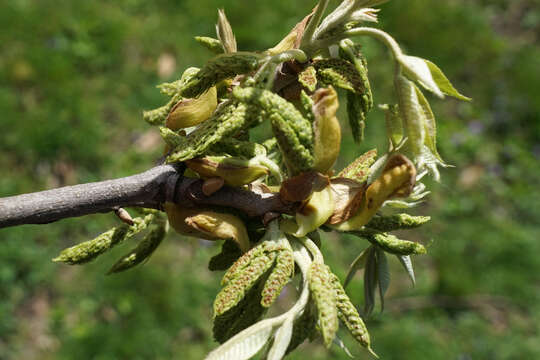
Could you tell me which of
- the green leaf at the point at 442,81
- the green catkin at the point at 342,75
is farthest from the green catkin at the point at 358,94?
the green leaf at the point at 442,81

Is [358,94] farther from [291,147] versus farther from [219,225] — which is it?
[219,225]

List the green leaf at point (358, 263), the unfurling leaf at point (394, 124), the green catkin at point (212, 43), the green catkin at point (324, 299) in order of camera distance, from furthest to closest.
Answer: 1. the green leaf at point (358, 263)
2. the green catkin at point (212, 43)
3. the unfurling leaf at point (394, 124)
4. the green catkin at point (324, 299)

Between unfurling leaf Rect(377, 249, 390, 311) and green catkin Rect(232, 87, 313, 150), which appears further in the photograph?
unfurling leaf Rect(377, 249, 390, 311)

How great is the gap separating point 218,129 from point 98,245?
0.31 meters

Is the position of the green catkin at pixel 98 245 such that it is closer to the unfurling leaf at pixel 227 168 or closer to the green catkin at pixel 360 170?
the unfurling leaf at pixel 227 168

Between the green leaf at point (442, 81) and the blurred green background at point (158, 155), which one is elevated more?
the green leaf at point (442, 81)

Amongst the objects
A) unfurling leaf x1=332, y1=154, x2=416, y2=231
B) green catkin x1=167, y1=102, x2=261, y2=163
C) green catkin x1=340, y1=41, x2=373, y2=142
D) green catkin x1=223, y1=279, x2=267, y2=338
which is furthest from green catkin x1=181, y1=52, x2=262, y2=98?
green catkin x1=223, y1=279, x2=267, y2=338

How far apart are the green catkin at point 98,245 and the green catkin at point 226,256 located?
14cm

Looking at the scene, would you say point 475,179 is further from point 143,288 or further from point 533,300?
point 143,288

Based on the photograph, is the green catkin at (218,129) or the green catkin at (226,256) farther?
the green catkin at (226,256)

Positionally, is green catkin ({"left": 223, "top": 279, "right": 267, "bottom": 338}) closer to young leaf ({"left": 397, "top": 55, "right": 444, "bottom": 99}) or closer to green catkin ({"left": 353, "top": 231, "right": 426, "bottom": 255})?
green catkin ({"left": 353, "top": 231, "right": 426, "bottom": 255})

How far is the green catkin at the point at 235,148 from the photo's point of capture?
83 centimetres

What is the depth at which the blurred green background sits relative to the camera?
9.25 ft

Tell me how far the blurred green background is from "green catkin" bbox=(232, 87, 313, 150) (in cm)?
213
